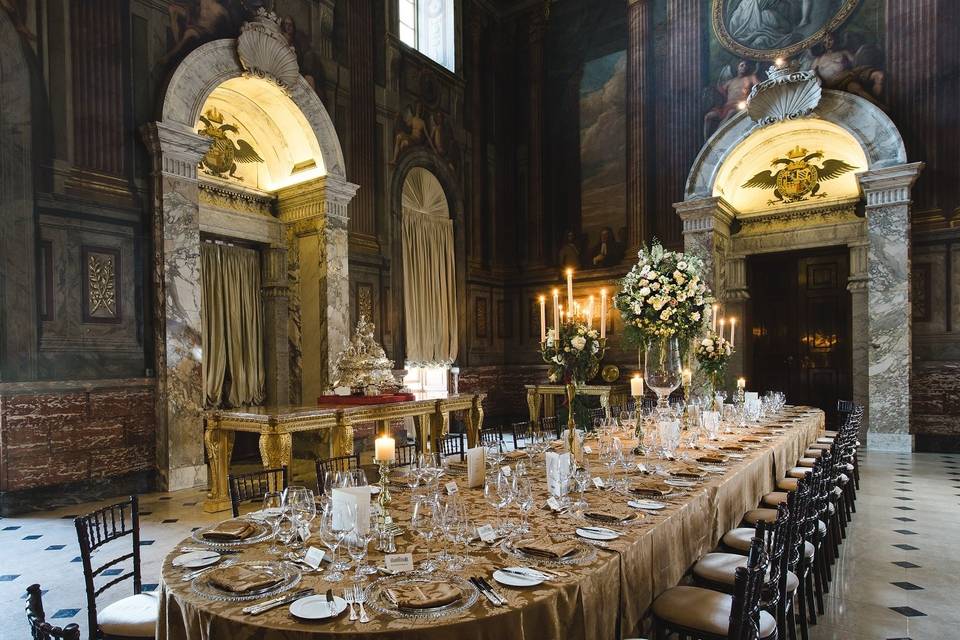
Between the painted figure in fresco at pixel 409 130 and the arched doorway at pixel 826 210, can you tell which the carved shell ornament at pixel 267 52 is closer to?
the painted figure in fresco at pixel 409 130

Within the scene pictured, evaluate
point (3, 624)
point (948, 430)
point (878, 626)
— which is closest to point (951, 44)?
point (948, 430)

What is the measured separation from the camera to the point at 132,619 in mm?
2871

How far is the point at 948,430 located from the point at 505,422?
848 centimetres

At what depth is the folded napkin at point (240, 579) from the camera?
2.27 meters

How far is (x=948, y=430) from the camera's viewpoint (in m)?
10.3

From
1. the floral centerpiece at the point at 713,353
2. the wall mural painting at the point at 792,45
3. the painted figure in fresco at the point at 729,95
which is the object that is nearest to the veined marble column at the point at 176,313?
the floral centerpiece at the point at 713,353

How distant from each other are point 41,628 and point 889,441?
39.3ft

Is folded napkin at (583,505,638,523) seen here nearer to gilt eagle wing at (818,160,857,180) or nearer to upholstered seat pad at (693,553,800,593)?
upholstered seat pad at (693,553,800,593)

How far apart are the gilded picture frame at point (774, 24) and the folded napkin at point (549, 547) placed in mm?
12048

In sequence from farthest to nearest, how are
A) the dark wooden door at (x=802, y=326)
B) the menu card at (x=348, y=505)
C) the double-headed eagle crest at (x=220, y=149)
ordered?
the dark wooden door at (x=802, y=326)
the double-headed eagle crest at (x=220, y=149)
the menu card at (x=348, y=505)

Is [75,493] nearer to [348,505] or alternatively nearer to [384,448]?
[384,448]

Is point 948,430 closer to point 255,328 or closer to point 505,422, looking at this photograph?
point 505,422

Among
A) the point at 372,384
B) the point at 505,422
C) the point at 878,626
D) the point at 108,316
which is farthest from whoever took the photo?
the point at 505,422

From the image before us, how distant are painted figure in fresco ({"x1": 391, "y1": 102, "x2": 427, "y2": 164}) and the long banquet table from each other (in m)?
9.58
